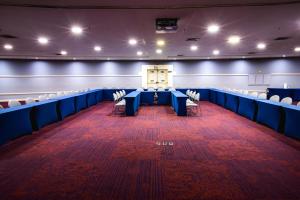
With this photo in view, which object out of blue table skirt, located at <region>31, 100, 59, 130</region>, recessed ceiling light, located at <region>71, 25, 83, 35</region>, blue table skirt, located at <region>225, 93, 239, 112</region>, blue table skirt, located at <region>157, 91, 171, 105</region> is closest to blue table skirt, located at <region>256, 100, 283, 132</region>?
blue table skirt, located at <region>225, 93, 239, 112</region>

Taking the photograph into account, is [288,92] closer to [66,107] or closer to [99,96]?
[99,96]

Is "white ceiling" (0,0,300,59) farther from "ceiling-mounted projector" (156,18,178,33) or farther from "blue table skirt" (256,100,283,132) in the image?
"blue table skirt" (256,100,283,132)

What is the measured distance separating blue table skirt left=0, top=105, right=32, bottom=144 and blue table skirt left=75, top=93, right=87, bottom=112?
3.63m

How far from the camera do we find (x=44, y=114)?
6312 mm

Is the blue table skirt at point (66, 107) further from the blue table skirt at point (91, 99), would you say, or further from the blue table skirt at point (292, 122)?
the blue table skirt at point (292, 122)

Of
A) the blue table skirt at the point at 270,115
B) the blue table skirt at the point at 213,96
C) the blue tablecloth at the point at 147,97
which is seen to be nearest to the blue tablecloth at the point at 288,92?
the blue table skirt at the point at 213,96

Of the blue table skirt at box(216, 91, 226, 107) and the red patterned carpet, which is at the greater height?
the blue table skirt at box(216, 91, 226, 107)

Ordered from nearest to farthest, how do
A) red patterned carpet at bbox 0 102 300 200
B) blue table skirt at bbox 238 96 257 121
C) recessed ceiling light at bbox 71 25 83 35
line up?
1. red patterned carpet at bbox 0 102 300 200
2. recessed ceiling light at bbox 71 25 83 35
3. blue table skirt at bbox 238 96 257 121

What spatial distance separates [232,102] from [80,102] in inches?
309

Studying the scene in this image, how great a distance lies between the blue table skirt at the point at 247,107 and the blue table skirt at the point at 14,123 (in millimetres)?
7756

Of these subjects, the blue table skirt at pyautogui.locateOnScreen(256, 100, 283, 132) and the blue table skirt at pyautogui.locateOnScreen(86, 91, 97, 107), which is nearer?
the blue table skirt at pyautogui.locateOnScreen(256, 100, 283, 132)

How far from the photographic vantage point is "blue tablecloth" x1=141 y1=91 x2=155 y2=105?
11791mm

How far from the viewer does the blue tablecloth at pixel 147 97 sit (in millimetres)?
11791

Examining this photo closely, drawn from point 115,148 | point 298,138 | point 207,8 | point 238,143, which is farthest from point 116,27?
point 298,138
